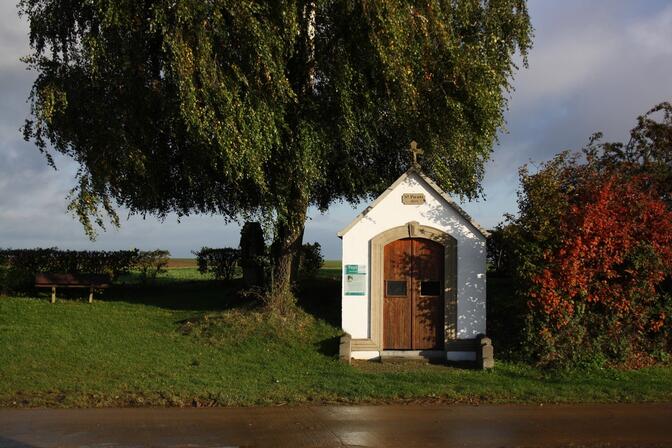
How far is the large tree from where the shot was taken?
14445mm

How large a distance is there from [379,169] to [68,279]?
9.03 meters

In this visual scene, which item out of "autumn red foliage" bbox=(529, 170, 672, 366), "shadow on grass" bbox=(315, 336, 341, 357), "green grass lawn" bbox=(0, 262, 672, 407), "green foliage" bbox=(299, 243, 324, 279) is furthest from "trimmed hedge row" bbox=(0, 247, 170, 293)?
"autumn red foliage" bbox=(529, 170, 672, 366)

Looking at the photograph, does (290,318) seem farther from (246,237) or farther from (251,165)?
(246,237)

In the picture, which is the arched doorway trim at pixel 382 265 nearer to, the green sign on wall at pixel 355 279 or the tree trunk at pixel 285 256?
the green sign on wall at pixel 355 279

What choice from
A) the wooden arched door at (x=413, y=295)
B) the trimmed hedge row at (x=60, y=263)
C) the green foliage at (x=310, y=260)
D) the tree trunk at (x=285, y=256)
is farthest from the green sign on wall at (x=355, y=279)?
the trimmed hedge row at (x=60, y=263)

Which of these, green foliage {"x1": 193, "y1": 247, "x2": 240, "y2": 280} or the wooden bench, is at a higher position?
green foliage {"x1": 193, "y1": 247, "x2": 240, "y2": 280}

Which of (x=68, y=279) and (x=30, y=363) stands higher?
(x=68, y=279)

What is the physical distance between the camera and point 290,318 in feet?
53.2

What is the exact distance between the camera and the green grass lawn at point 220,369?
1141cm

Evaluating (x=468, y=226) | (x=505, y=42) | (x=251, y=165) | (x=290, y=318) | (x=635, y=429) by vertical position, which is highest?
(x=505, y=42)

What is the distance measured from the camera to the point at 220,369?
13242mm

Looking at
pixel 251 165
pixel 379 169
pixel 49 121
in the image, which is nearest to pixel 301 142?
pixel 251 165

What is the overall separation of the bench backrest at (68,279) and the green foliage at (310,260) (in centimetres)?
625

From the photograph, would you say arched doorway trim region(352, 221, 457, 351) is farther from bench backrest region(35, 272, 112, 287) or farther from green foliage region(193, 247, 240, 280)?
green foliage region(193, 247, 240, 280)
